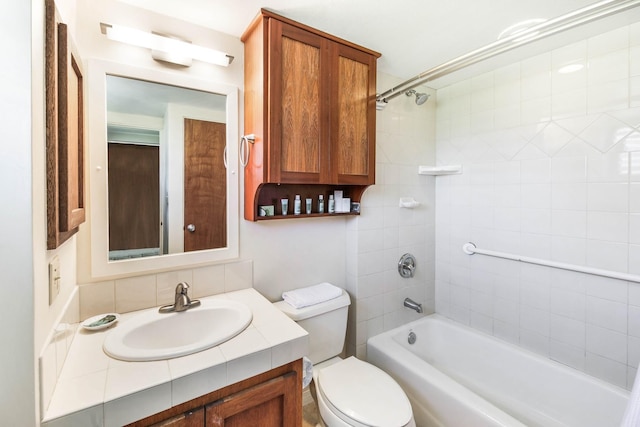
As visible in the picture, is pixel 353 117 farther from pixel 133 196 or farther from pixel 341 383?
pixel 341 383

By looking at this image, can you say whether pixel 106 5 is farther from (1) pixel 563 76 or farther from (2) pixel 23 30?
(1) pixel 563 76

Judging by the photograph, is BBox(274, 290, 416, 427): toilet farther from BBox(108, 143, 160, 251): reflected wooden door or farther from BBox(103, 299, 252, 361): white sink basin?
BBox(108, 143, 160, 251): reflected wooden door

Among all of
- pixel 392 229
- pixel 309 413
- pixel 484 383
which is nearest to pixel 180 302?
pixel 309 413

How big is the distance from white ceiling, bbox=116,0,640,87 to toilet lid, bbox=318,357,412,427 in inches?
72.1

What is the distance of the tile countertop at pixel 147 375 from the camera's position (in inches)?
29.0

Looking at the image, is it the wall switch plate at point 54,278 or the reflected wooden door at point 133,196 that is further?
the reflected wooden door at point 133,196

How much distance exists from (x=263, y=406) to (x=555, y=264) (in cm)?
178

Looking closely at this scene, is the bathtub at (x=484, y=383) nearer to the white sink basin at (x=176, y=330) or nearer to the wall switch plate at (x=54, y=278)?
the white sink basin at (x=176, y=330)

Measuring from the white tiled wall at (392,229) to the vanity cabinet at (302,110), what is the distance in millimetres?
341

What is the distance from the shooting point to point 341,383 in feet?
4.69

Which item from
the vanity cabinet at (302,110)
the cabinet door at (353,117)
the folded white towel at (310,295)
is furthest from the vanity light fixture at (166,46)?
the folded white towel at (310,295)

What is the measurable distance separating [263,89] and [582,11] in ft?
4.07

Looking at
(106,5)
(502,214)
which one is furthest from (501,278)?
(106,5)

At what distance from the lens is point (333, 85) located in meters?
1.53
